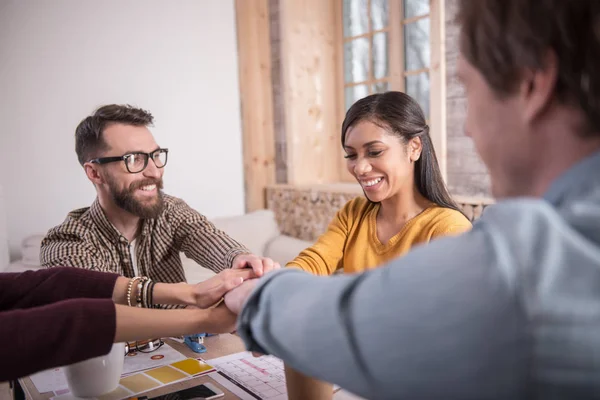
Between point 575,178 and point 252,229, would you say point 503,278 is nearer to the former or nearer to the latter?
point 575,178

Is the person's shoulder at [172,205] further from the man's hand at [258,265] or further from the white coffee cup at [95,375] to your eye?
the white coffee cup at [95,375]

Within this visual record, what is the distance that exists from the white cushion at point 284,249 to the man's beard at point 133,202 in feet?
5.27

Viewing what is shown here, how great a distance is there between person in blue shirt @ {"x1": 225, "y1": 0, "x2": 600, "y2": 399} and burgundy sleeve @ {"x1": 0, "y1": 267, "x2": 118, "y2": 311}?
0.73 metres

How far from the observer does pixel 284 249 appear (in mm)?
3629

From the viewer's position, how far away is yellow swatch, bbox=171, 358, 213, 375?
1.25 metres

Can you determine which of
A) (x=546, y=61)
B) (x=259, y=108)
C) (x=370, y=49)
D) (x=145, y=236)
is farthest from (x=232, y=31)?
(x=546, y=61)

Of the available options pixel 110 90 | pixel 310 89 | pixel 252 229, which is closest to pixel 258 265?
pixel 252 229

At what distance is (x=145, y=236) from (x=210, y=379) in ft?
3.05

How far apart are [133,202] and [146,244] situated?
166 mm

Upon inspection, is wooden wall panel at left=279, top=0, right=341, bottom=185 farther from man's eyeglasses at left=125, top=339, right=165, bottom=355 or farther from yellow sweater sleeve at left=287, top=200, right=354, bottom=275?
man's eyeglasses at left=125, top=339, right=165, bottom=355

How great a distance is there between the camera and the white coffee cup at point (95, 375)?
3.61 ft

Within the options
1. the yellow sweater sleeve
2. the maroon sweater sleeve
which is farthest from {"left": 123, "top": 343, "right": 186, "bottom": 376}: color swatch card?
the yellow sweater sleeve

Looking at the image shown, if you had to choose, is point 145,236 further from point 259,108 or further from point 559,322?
point 259,108

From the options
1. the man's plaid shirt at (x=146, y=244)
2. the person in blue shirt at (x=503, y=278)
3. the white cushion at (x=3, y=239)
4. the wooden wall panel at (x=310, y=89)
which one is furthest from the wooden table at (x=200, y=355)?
the wooden wall panel at (x=310, y=89)
